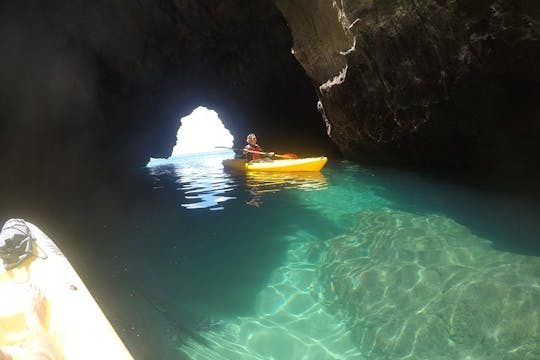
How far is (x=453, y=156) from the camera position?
Answer: 30.1 feet

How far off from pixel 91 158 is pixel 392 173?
16730mm

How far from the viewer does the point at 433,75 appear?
7395mm

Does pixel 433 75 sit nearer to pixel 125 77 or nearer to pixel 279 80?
pixel 279 80

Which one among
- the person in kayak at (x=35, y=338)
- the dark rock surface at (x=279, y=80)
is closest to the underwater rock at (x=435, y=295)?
the person in kayak at (x=35, y=338)

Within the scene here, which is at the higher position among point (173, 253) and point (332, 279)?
point (173, 253)

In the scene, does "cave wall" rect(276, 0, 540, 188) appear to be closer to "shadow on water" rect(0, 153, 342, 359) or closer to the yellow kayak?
"shadow on water" rect(0, 153, 342, 359)

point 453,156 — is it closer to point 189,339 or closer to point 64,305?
point 189,339

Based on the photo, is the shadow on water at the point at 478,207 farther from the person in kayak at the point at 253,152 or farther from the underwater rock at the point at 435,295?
the person in kayak at the point at 253,152

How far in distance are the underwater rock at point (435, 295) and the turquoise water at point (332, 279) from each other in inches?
0.5

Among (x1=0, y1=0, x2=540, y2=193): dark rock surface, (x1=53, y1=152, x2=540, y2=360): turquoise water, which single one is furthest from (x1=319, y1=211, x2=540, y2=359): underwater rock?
(x1=0, y1=0, x2=540, y2=193): dark rock surface

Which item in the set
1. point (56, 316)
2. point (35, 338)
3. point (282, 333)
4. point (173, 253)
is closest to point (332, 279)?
point (282, 333)

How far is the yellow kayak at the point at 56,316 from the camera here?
2.13m

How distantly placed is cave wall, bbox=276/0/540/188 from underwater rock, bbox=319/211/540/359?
3326 mm

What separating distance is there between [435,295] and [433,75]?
531 cm
